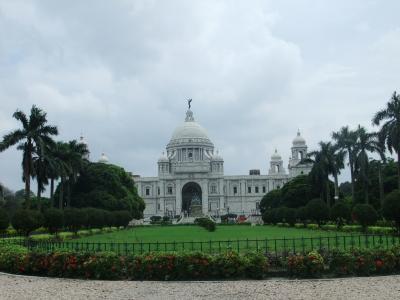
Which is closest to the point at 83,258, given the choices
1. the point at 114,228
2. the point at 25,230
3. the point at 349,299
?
the point at 349,299

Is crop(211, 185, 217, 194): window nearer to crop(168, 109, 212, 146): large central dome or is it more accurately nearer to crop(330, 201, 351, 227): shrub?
crop(168, 109, 212, 146): large central dome

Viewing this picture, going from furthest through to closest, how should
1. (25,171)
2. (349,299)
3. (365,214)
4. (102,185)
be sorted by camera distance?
(102,185)
(25,171)
(365,214)
(349,299)

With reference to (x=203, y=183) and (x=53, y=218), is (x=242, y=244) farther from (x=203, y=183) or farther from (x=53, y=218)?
(x=203, y=183)

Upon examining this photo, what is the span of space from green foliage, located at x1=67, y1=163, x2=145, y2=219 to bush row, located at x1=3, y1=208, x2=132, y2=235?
18.9 feet

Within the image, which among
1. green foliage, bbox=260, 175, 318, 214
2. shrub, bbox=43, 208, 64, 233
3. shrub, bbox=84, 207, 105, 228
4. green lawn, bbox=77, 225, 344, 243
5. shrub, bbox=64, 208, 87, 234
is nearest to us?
green lawn, bbox=77, 225, 344, 243

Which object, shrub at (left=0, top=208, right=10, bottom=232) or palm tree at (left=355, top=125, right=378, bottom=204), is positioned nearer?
shrub at (left=0, top=208, right=10, bottom=232)

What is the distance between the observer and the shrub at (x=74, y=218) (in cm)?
4594

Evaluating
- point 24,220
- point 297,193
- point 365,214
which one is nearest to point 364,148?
point 365,214

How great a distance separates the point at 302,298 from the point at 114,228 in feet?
177

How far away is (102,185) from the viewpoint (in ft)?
236

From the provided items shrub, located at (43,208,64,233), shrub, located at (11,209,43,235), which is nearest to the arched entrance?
shrub, located at (43,208,64,233)

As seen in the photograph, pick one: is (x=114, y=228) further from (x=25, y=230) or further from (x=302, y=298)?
(x=302, y=298)

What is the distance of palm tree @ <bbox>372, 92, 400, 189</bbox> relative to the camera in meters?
43.9

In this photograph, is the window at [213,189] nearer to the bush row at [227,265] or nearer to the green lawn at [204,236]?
the green lawn at [204,236]
